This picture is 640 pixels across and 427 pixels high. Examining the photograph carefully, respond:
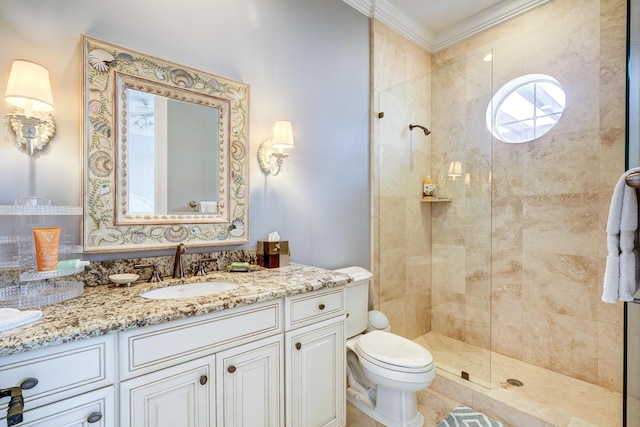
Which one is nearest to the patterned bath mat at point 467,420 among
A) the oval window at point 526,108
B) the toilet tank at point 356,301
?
the toilet tank at point 356,301

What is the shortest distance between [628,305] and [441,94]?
2.17 meters

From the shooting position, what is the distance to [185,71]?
1.57 metres

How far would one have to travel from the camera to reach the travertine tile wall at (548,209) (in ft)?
6.79

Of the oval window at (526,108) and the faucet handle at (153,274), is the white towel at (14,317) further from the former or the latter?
the oval window at (526,108)

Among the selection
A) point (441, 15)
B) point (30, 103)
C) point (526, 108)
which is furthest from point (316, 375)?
point (441, 15)

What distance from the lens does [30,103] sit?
1159 millimetres

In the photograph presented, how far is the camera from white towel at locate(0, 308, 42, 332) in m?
0.83

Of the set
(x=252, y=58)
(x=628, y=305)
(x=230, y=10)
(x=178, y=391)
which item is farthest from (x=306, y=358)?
(x=230, y=10)

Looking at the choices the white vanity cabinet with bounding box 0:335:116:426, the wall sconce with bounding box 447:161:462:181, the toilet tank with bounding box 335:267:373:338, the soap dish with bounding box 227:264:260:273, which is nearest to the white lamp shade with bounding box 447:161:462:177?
the wall sconce with bounding box 447:161:462:181

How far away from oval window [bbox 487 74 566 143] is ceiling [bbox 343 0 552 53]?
1.85 feet

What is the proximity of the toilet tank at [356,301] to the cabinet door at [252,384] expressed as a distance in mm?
788

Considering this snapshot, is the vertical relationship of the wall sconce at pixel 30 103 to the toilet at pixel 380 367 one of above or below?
above

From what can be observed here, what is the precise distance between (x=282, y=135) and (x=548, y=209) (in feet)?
6.82

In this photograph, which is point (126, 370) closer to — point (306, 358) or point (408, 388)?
point (306, 358)
